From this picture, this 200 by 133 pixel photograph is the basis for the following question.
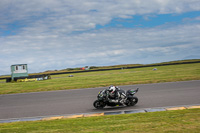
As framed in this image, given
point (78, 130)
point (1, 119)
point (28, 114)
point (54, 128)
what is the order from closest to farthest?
point (78, 130), point (54, 128), point (1, 119), point (28, 114)

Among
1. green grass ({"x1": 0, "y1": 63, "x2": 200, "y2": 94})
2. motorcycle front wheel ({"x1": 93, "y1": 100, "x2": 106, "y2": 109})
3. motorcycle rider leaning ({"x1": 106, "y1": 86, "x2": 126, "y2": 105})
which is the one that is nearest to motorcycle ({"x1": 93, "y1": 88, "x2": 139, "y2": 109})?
motorcycle front wheel ({"x1": 93, "y1": 100, "x2": 106, "y2": 109})

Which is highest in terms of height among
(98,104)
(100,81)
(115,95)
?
(100,81)

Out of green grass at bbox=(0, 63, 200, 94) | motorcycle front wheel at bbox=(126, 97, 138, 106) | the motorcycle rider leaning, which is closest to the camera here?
the motorcycle rider leaning

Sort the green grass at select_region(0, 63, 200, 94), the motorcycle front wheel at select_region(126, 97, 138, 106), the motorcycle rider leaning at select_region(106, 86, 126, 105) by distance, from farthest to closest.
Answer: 1. the green grass at select_region(0, 63, 200, 94)
2. the motorcycle front wheel at select_region(126, 97, 138, 106)
3. the motorcycle rider leaning at select_region(106, 86, 126, 105)

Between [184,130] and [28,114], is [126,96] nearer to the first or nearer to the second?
[28,114]

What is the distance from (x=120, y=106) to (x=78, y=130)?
541 cm

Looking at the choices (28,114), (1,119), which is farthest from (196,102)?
(1,119)

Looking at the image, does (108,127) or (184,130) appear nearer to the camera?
(184,130)

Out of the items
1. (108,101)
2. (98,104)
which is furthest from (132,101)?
(98,104)

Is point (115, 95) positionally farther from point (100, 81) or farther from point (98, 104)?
point (100, 81)

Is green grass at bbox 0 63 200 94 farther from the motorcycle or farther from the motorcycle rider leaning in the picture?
the motorcycle rider leaning

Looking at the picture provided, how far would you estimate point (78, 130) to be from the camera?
6.91 metres

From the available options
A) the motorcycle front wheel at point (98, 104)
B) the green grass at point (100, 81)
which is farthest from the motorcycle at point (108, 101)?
the green grass at point (100, 81)

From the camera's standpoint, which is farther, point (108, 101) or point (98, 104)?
point (98, 104)
